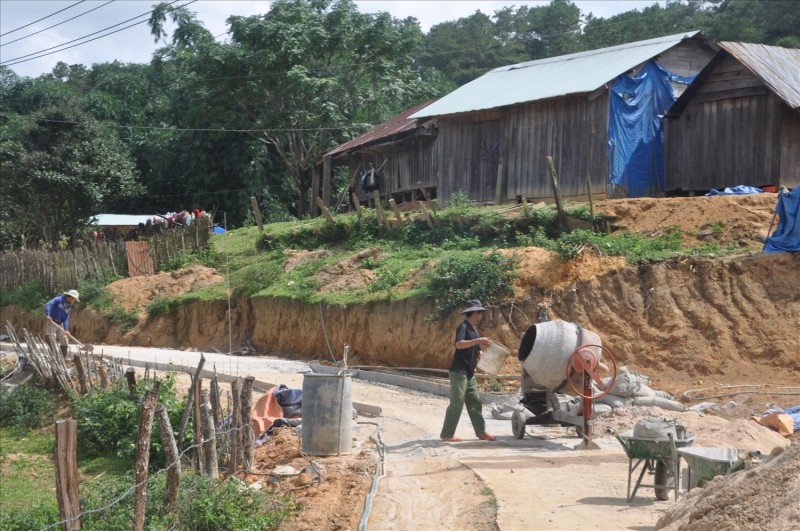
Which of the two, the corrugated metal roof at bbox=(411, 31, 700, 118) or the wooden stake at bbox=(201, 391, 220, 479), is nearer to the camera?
the wooden stake at bbox=(201, 391, 220, 479)

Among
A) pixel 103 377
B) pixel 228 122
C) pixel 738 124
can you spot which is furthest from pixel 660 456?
pixel 228 122

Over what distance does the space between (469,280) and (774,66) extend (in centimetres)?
951

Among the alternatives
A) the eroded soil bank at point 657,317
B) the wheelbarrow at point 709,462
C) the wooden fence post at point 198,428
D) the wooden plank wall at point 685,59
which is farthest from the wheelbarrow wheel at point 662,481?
the wooden plank wall at point 685,59

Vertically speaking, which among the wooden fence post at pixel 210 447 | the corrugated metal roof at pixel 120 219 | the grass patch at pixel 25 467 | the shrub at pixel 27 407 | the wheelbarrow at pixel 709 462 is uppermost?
the corrugated metal roof at pixel 120 219

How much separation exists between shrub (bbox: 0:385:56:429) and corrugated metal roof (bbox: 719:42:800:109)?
16.7 metres

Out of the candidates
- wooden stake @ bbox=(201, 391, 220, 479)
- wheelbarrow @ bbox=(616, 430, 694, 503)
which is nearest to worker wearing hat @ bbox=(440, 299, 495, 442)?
wooden stake @ bbox=(201, 391, 220, 479)

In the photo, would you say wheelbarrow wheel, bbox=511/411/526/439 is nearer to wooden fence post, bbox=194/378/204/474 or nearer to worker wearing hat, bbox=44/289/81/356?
wooden fence post, bbox=194/378/204/474

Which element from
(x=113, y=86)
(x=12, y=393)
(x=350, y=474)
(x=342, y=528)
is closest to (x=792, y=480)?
(x=342, y=528)

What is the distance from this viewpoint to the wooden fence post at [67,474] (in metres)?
7.96

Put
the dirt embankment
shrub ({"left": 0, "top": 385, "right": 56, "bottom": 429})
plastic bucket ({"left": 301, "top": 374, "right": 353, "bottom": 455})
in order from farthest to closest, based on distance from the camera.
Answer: the dirt embankment
shrub ({"left": 0, "top": 385, "right": 56, "bottom": 429})
plastic bucket ({"left": 301, "top": 374, "right": 353, "bottom": 455})

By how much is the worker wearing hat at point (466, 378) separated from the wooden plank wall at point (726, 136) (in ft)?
40.7

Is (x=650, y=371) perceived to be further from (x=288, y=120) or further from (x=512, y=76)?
(x=288, y=120)

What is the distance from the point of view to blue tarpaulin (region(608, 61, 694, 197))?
24984mm

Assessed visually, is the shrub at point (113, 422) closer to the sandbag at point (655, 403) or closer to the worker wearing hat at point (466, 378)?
the worker wearing hat at point (466, 378)
